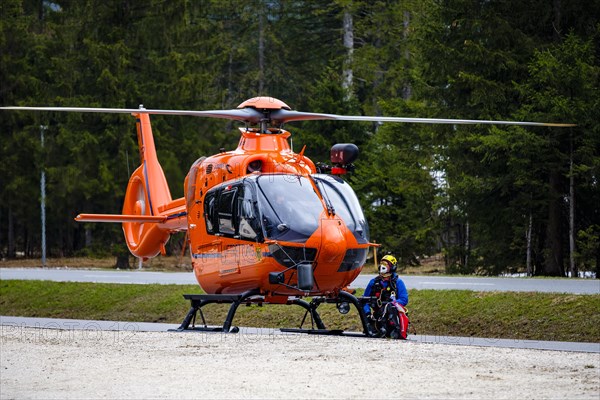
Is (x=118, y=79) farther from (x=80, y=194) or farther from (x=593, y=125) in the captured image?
(x=593, y=125)

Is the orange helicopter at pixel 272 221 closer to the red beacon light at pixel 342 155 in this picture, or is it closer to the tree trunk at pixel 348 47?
the red beacon light at pixel 342 155

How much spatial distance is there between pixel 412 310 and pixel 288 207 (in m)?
5.39

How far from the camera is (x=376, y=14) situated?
50.5m

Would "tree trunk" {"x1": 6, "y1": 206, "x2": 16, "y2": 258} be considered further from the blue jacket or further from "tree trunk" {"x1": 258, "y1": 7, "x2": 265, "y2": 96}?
the blue jacket

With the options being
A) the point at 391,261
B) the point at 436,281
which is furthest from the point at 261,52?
the point at 391,261

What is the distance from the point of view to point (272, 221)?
1694cm

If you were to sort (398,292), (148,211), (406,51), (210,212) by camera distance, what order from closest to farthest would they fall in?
(398,292) → (210,212) → (148,211) → (406,51)

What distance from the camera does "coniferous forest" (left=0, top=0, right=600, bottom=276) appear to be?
29.9m

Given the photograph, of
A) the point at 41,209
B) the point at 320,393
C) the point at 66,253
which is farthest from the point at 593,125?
the point at 66,253

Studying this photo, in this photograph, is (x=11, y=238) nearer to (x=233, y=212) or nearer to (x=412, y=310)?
(x=412, y=310)

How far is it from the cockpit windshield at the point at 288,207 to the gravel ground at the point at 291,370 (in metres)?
1.95

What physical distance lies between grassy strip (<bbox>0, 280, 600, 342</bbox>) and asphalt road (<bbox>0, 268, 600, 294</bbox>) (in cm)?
155

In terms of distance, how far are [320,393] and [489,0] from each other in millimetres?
23921

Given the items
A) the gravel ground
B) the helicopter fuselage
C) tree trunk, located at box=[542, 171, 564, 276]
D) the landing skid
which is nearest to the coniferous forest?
tree trunk, located at box=[542, 171, 564, 276]
